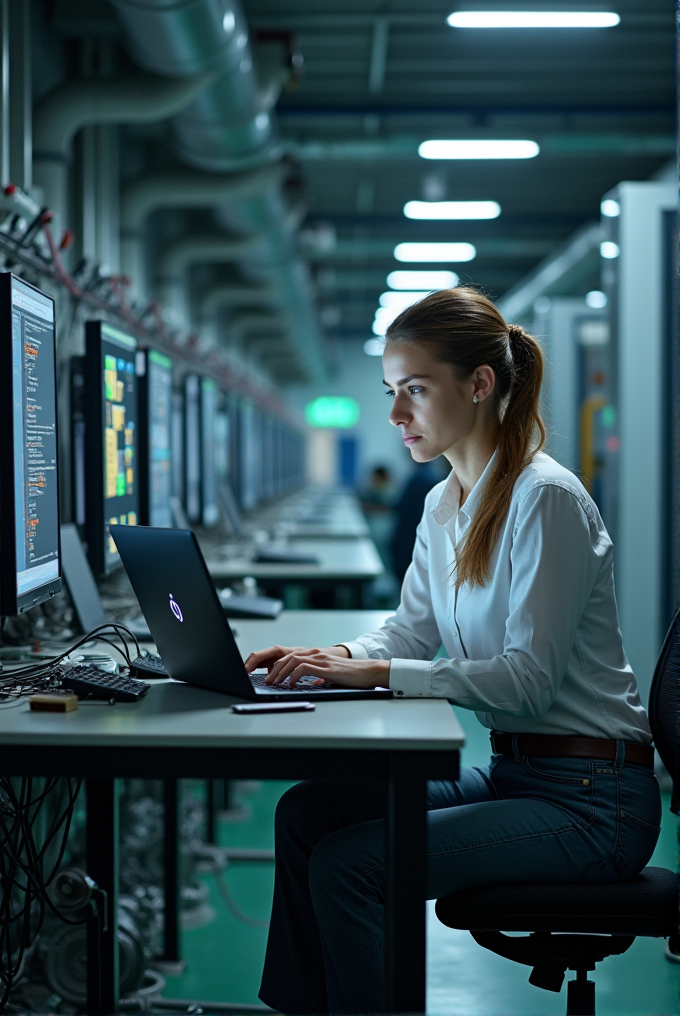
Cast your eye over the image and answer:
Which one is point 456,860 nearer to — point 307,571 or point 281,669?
point 281,669

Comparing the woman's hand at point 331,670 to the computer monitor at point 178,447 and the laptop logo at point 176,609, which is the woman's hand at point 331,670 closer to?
the laptop logo at point 176,609

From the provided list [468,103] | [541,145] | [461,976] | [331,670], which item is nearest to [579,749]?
[331,670]

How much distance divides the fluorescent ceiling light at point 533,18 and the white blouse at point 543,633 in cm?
400

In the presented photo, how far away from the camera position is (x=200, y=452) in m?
4.05

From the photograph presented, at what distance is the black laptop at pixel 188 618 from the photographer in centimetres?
148

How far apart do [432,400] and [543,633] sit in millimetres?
460

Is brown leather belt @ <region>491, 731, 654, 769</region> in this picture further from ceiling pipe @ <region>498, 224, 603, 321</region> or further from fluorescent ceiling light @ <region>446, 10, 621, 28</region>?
ceiling pipe @ <region>498, 224, 603, 321</region>

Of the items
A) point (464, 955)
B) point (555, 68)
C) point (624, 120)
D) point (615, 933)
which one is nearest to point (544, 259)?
point (624, 120)

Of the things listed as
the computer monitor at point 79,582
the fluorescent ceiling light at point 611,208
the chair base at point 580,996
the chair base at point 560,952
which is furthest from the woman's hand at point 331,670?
the fluorescent ceiling light at point 611,208

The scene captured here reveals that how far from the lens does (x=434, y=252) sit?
11.5 m

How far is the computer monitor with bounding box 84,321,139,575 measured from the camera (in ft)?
7.33

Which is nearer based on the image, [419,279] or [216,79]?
[216,79]

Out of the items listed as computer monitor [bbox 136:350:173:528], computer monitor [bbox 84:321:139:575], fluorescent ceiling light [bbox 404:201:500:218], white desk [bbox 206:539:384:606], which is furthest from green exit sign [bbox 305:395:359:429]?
computer monitor [bbox 84:321:139:575]

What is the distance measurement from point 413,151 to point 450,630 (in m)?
5.87
